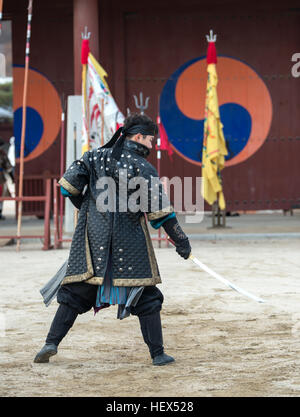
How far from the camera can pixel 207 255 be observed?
9734mm

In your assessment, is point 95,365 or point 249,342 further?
point 249,342

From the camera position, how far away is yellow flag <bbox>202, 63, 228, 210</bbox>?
A: 11562 mm

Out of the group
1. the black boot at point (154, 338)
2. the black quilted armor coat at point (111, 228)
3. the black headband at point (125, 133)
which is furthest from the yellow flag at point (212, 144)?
the black boot at point (154, 338)

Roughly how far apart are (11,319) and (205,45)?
9312 mm

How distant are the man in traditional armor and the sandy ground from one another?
9.9 inches

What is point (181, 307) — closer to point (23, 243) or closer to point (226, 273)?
point (226, 273)

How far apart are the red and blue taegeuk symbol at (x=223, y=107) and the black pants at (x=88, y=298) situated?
379 inches

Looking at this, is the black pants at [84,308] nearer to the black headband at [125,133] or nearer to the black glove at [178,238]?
the black glove at [178,238]

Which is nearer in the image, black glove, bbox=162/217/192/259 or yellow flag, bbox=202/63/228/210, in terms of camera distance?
black glove, bbox=162/217/192/259

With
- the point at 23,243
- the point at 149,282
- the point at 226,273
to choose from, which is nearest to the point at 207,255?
the point at 226,273

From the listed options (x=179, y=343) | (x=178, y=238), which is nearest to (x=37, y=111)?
(x=179, y=343)

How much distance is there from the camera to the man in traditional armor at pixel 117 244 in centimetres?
456

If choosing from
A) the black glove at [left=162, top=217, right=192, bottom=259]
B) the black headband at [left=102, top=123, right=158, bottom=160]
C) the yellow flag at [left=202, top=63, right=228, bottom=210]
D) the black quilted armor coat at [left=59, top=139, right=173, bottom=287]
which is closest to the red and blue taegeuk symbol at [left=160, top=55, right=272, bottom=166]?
the yellow flag at [left=202, top=63, right=228, bottom=210]

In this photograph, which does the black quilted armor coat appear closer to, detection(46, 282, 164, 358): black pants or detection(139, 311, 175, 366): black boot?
detection(46, 282, 164, 358): black pants
